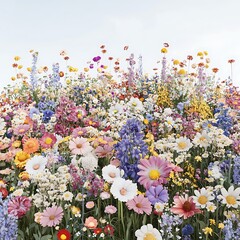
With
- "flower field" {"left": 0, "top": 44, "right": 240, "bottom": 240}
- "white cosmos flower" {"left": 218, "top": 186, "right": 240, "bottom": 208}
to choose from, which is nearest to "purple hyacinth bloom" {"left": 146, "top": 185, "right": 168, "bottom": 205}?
"flower field" {"left": 0, "top": 44, "right": 240, "bottom": 240}

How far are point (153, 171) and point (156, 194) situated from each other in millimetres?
180

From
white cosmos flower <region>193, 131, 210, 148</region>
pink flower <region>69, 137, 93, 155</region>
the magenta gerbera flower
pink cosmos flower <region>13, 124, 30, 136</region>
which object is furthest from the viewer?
pink cosmos flower <region>13, 124, 30, 136</region>

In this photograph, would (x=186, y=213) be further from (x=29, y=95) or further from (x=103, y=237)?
(x=29, y=95)

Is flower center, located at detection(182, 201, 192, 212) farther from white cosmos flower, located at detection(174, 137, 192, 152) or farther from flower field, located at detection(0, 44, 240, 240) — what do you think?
white cosmos flower, located at detection(174, 137, 192, 152)

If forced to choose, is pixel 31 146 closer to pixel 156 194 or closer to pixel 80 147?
pixel 80 147

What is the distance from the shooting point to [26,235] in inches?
119

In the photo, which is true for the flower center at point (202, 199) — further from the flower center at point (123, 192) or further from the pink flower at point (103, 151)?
the pink flower at point (103, 151)

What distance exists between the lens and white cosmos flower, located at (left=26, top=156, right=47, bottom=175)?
325cm

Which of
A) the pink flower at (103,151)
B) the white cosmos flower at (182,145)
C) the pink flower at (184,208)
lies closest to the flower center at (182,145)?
the white cosmos flower at (182,145)

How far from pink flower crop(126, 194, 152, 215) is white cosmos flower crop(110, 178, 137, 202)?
59mm

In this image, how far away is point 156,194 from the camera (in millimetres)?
2980

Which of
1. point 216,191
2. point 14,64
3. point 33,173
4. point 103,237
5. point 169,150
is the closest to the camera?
point 103,237

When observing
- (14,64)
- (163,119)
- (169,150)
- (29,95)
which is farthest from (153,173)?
(14,64)

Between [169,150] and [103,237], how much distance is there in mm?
1355
